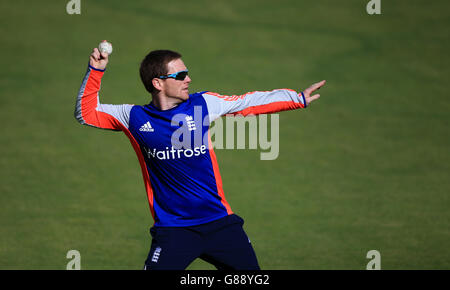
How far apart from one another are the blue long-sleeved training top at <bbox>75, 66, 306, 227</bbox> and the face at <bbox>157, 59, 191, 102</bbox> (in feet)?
0.29

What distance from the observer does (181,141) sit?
620 cm

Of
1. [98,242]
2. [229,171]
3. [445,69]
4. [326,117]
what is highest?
A: [445,69]

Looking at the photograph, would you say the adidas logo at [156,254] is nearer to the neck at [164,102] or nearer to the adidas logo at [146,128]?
the adidas logo at [146,128]

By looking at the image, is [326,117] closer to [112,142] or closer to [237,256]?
[112,142]

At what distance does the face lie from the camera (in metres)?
6.26

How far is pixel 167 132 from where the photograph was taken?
621cm

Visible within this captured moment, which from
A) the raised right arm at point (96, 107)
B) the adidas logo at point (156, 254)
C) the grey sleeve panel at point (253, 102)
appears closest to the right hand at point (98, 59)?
the raised right arm at point (96, 107)

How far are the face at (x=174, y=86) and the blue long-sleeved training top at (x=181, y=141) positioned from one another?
0.09 meters

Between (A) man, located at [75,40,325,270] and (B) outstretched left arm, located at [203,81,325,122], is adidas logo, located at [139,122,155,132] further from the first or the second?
(B) outstretched left arm, located at [203,81,325,122]

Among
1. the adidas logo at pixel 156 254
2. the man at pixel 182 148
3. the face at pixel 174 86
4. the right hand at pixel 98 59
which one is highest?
the right hand at pixel 98 59

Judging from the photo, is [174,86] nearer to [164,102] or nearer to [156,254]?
[164,102]

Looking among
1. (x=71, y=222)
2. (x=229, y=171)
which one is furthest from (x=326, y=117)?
(x=71, y=222)

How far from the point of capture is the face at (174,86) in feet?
20.5

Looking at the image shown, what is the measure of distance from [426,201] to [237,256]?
5207 millimetres
